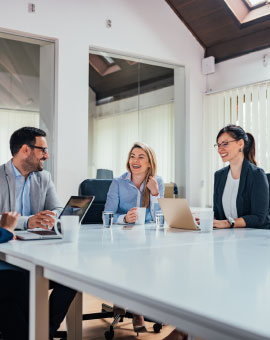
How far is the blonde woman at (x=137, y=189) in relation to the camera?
3043 mm

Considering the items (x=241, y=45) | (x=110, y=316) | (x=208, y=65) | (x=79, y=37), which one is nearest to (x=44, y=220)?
(x=110, y=316)

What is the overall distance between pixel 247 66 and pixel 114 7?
1626 mm

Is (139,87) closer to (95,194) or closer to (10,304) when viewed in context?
(95,194)

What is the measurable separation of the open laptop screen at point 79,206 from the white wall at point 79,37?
2.46m

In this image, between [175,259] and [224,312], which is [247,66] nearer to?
[175,259]

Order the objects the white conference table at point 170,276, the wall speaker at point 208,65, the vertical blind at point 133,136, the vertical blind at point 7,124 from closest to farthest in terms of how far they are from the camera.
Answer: the white conference table at point 170,276 → the vertical blind at point 7,124 → the vertical blind at point 133,136 → the wall speaker at point 208,65

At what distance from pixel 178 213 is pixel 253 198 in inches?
21.8

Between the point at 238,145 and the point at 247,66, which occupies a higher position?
the point at 247,66

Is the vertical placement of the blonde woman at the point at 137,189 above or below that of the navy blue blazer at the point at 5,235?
above

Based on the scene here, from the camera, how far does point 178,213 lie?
242 cm

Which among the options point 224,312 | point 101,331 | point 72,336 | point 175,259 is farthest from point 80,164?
point 224,312

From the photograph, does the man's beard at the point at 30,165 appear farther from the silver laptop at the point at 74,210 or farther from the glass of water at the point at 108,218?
the silver laptop at the point at 74,210

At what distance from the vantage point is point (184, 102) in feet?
18.1

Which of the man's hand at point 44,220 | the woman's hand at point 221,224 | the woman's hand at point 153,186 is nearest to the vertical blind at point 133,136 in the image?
the woman's hand at point 153,186
